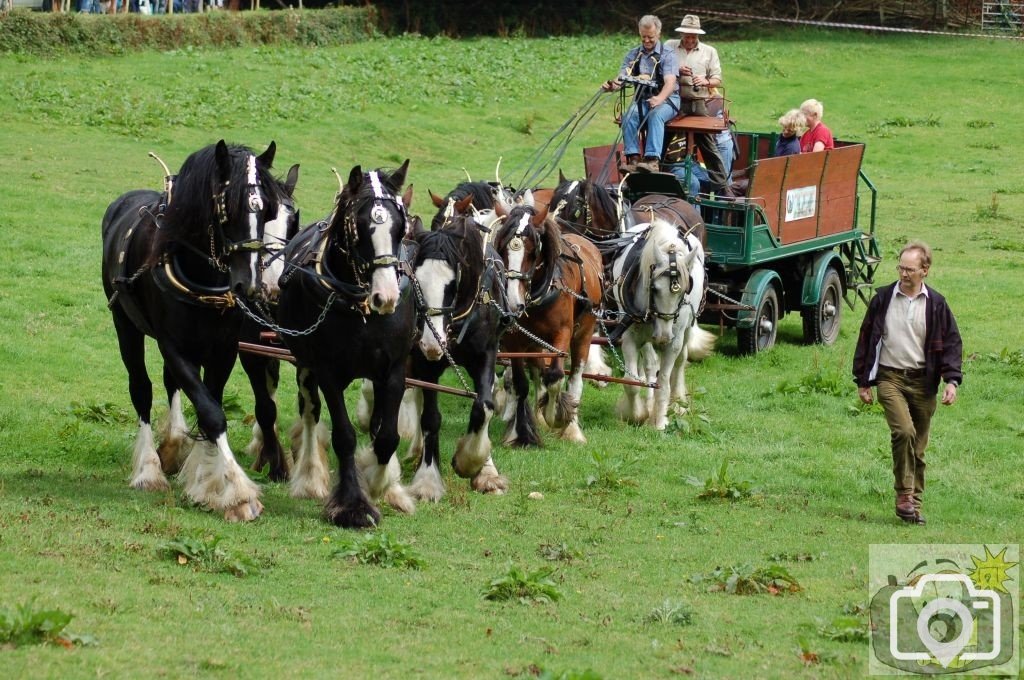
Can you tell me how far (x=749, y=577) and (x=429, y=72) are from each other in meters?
24.5

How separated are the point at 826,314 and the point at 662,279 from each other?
Answer: 447cm

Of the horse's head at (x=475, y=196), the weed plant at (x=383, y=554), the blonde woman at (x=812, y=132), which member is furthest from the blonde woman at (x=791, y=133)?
the weed plant at (x=383, y=554)

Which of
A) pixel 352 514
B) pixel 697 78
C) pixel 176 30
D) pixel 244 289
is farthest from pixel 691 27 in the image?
pixel 176 30

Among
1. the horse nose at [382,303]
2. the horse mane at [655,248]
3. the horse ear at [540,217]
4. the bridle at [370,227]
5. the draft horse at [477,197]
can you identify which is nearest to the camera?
the horse nose at [382,303]

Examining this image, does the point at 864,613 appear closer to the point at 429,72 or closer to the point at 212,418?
the point at 212,418

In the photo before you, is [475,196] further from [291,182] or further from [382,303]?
[382,303]

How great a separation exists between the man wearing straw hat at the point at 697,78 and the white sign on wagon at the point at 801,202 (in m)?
0.64

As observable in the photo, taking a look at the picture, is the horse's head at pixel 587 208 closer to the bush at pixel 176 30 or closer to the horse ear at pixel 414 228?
the horse ear at pixel 414 228

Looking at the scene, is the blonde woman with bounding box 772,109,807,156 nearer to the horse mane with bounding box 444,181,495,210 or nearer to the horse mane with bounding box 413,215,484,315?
the horse mane with bounding box 444,181,495,210

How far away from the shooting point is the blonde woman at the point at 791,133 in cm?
1505

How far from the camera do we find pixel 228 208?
812cm

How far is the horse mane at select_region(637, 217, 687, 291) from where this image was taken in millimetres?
11664

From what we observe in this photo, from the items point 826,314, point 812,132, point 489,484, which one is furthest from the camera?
point 826,314

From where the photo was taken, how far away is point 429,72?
100 feet
